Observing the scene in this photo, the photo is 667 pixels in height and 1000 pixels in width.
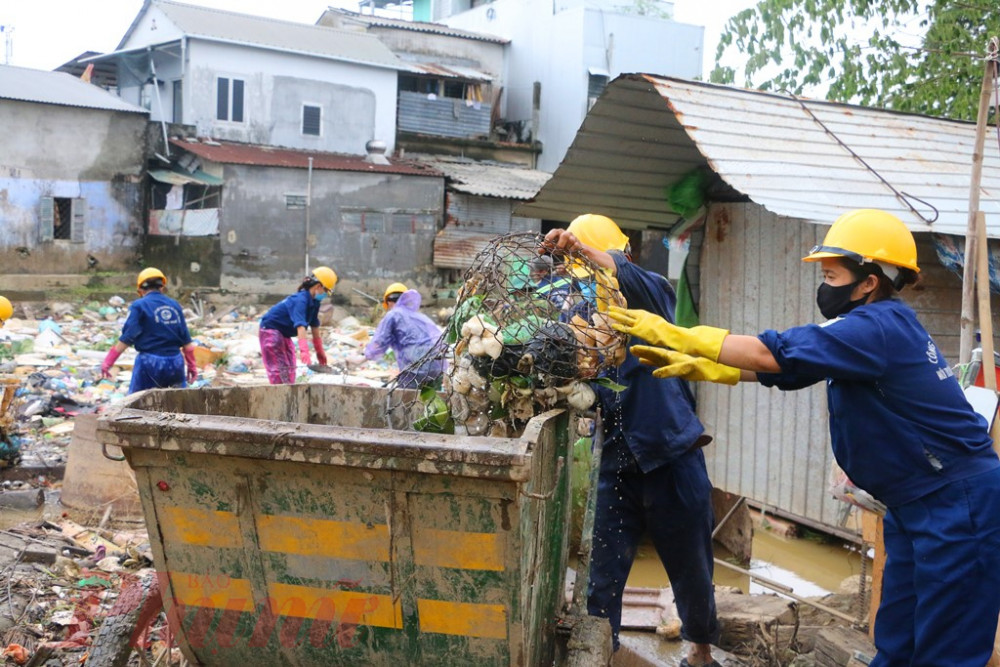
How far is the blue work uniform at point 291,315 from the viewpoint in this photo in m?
9.90

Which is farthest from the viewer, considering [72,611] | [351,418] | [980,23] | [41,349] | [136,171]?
[136,171]

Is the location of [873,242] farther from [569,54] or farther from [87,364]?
[569,54]

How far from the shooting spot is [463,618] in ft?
9.70

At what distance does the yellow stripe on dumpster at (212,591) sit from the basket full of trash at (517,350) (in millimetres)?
902

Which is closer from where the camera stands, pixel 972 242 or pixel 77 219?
pixel 972 242

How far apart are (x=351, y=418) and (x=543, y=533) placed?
1.41m

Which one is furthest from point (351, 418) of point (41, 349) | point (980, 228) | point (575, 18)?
point (575, 18)

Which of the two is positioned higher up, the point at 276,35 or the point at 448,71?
the point at 276,35

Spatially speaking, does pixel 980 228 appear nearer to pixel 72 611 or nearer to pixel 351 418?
pixel 351 418

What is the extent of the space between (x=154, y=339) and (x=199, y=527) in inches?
222

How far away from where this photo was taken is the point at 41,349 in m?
14.6

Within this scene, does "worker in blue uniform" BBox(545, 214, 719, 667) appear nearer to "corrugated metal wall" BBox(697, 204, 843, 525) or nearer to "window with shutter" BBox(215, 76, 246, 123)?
"corrugated metal wall" BBox(697, 204, 843, 525)

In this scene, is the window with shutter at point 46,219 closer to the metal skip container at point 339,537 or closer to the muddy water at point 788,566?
the muddy water at point 788,566

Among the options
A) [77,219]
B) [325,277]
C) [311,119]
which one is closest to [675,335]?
[325,277]
